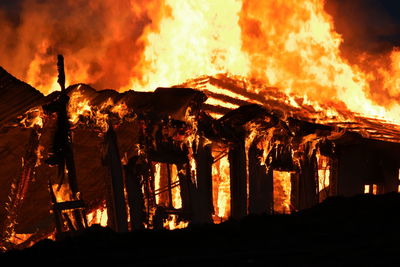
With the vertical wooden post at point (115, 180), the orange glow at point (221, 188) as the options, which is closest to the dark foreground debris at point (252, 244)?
the vertical wooden post at point (115, 180)

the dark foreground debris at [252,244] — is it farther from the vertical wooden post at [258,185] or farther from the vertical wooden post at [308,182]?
the vertical wooden post at [308,182]

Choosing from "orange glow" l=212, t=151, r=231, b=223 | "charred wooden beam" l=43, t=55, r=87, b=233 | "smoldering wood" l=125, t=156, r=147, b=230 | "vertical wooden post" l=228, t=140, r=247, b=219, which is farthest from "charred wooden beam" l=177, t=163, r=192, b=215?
"orange glow" l=212, t=151, r=231, b=223

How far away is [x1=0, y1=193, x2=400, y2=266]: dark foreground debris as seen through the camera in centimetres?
632

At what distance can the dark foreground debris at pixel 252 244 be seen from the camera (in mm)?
6320

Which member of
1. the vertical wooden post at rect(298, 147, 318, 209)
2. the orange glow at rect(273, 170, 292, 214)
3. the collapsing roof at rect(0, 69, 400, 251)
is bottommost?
the orange glow at rect(273, 170, 292, 214)

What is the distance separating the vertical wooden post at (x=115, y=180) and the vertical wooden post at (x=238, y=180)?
2851mm

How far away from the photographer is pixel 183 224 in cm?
1113

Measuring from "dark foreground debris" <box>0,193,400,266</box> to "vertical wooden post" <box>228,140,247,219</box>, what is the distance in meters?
2.68

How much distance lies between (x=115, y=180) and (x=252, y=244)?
3914 mm

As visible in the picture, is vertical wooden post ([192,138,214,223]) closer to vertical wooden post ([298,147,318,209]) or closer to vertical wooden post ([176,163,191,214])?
vertical wooden post ([176,163,191,214])

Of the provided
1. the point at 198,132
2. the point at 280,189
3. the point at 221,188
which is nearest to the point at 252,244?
the point at 198,132

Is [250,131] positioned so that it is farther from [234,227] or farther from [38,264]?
[38,264]

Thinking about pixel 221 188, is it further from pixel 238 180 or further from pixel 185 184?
pixel 185 184

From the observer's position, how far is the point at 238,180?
1146 centimetres
